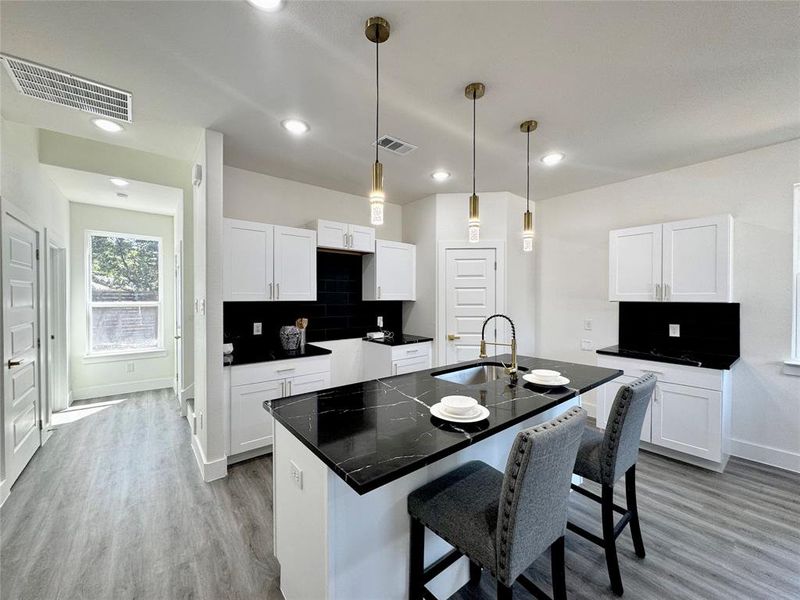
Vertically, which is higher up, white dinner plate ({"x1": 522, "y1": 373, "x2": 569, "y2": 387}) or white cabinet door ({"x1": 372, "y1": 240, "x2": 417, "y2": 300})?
white cabinet door ({"x1": 372, "y1": 240, "x2": 417, "y2": 300})

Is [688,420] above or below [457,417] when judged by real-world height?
below

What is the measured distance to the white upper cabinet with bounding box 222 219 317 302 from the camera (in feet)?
9.71

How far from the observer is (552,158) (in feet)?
10.3

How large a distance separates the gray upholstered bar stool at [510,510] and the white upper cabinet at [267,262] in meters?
2.40

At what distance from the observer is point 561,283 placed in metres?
4.28

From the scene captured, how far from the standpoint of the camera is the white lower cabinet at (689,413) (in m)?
2.71

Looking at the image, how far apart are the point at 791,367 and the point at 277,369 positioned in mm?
4396

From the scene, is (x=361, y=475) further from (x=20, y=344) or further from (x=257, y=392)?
(x=20, y=344)

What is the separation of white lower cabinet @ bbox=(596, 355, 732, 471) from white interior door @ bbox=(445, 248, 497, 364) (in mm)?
1553

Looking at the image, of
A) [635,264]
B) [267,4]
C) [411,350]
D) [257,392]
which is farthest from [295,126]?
[635,264]

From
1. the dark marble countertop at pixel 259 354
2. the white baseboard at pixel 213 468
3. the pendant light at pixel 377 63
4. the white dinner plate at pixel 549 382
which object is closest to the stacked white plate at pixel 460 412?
the white dinner plate at pixel 549 382

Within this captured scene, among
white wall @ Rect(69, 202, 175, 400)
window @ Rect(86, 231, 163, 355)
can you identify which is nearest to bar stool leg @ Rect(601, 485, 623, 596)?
white wall @ Rect(69, 202, 175, 400)

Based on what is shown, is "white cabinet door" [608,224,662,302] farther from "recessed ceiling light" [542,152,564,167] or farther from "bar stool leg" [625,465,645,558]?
"bar stool leg" [625,465,645,558]

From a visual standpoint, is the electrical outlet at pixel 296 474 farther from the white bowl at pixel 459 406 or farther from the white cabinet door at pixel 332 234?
the white cabinet door at pixel 332 234
